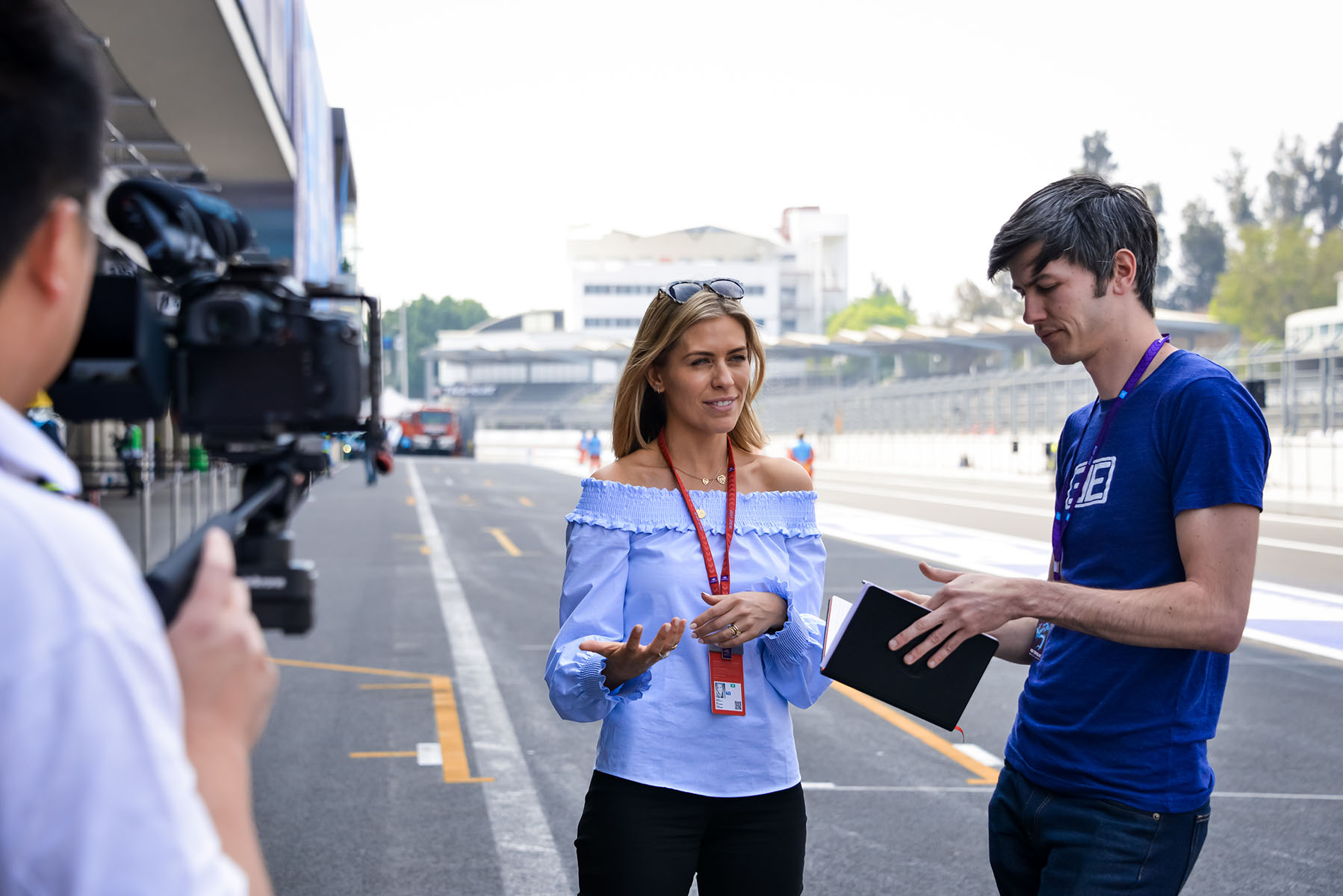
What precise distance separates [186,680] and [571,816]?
4.65m

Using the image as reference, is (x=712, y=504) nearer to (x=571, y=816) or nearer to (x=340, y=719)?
(x=571, y=816)

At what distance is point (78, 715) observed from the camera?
0.81 metres

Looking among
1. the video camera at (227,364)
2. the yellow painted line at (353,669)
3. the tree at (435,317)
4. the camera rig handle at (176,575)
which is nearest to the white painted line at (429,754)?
the yellow painted line at (353,669)

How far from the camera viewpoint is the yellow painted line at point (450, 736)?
6012mm

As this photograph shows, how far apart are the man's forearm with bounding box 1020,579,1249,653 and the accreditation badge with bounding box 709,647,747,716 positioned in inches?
Result: 29.6

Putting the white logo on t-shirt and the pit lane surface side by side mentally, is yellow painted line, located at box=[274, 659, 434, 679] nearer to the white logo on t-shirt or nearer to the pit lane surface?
the pit lane surface

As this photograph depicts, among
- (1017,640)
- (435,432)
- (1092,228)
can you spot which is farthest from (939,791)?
(435,432)

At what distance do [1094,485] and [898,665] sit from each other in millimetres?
538

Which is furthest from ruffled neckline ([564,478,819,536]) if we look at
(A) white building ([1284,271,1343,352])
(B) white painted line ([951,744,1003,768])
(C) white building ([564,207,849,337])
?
(C) white building ([564,207,849,337])

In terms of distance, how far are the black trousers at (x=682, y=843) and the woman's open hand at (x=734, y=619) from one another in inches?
14.0

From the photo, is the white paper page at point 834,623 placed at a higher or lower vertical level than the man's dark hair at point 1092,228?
lower

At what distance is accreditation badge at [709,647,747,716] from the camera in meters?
2.78

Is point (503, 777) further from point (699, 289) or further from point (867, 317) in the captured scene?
point (867, 317)

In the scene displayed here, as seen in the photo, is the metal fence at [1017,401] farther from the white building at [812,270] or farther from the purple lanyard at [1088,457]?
the white building at [812,270]
